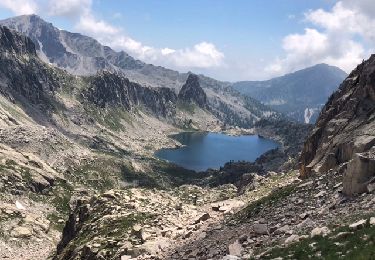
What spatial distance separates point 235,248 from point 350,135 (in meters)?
27.1

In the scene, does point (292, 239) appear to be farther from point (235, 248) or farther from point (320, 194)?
point (320, 194)

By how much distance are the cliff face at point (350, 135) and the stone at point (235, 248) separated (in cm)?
1004

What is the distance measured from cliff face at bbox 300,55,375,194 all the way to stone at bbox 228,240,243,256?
10.0 m

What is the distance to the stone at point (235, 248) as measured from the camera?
32.9 metres

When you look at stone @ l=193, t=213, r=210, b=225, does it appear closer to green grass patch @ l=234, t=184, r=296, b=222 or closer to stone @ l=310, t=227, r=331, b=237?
green grass patch @ l=234, t=184, r=296, b=222

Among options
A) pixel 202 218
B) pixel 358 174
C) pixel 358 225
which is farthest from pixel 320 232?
pixel 202 218

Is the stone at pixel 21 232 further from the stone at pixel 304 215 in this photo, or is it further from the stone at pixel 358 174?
the stone at pixel 358 174

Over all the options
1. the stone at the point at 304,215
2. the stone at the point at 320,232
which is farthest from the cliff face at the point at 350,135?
the stone at the point at 320,232

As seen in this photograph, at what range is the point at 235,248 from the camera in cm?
3378

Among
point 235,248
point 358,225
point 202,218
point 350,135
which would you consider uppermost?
point 350,135

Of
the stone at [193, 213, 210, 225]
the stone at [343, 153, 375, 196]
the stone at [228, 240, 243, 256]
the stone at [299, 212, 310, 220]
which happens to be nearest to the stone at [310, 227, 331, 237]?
the stone at [299, 212, 310, 220]

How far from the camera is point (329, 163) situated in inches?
2104

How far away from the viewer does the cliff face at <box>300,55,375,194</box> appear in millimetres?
38353

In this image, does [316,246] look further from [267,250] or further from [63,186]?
[63,186]
